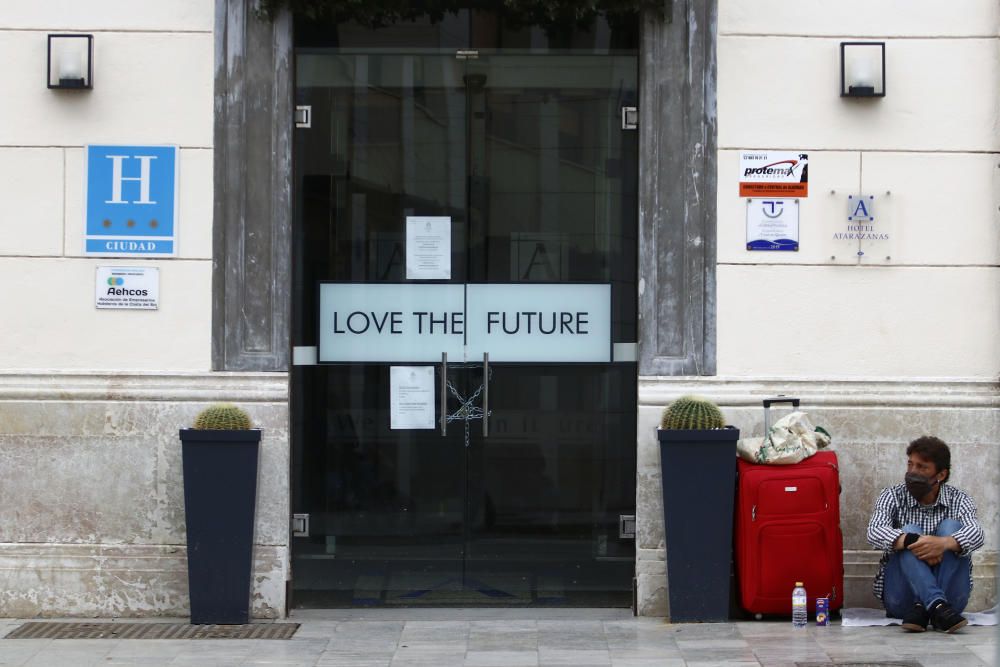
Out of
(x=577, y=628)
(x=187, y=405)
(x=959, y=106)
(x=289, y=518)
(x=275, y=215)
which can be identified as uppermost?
(x=959, y=106)

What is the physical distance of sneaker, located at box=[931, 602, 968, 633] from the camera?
7.53 metres

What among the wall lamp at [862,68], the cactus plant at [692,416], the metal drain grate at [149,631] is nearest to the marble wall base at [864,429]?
the cactus plant at [692,416]

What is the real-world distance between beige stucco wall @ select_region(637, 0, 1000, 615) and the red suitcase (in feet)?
1.58

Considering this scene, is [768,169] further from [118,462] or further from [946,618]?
[118,462]

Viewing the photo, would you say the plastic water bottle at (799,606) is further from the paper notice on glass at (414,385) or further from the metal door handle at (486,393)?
the paper notice on glass at (414,385)

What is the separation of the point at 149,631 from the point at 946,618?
454 centimetres

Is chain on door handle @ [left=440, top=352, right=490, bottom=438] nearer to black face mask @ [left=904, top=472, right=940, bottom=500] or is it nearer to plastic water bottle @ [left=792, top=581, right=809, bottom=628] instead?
plastic water bottle @ [left=792, top=581, right=809, bottom=628]

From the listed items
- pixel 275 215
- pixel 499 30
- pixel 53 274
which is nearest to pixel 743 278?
pixel 499 30

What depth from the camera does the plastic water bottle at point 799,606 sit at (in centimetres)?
779

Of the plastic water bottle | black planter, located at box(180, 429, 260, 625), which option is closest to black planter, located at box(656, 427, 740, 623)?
the plastic water bottle

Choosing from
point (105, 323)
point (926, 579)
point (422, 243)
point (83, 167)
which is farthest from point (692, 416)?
point (83, 167)

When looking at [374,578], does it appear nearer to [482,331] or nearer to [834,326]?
[482,331]

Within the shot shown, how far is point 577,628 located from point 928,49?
411cm

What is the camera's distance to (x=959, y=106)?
27.3 feet
